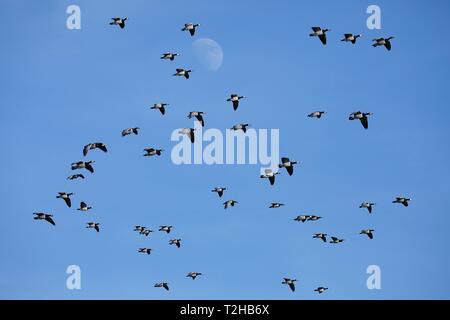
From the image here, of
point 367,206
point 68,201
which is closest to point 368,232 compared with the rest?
point 367,206

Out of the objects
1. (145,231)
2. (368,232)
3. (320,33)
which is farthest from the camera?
(368,232)

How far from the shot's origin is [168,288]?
396 feet

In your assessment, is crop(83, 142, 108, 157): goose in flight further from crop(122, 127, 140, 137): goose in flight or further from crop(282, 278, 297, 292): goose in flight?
crop(282, 278, 297, 292): goose in flight

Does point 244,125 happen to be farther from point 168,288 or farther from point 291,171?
point 168,288

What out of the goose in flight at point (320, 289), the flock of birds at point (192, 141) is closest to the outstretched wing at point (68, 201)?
the flock of birds at point (192, 141)

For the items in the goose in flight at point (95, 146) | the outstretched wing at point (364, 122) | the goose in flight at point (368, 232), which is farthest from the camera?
the goose in flight at point (368, 232)

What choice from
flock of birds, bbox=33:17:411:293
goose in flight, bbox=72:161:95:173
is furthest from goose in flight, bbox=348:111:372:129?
goose in flight, bbox=72:161:95:173

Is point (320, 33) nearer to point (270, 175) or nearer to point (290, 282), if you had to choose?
point (270, 175)

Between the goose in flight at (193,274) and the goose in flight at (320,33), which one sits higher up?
the goose in flight at (320,33)

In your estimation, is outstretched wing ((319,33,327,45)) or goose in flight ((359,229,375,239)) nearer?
outstretched wing ((319,33,327,45))

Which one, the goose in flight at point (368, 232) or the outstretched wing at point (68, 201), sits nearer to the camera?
the outstretched wing at point (68, 201)

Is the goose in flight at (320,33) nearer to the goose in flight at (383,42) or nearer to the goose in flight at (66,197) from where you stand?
the goose in flight at (383,42)
